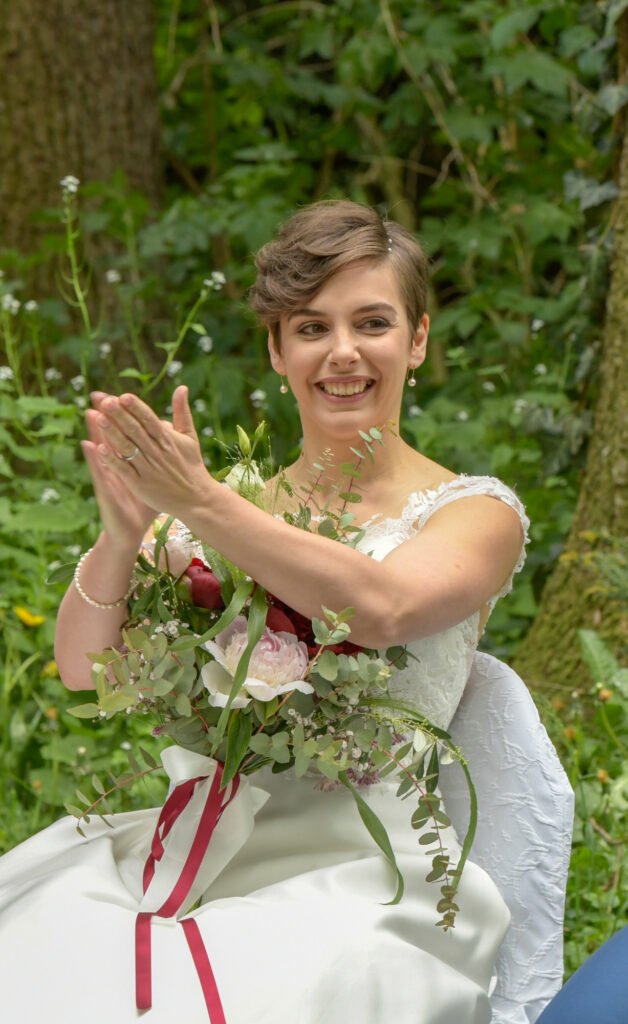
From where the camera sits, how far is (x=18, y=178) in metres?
5.06

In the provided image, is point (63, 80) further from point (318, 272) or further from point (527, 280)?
point (318, 272)

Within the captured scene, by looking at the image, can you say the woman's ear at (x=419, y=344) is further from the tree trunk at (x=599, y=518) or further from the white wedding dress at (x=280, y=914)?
the tree trunk at (x=599, y=518)

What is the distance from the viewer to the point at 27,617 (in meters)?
3.68

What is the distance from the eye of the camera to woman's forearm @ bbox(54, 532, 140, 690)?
1.94 m

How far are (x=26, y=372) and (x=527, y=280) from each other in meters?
2.08

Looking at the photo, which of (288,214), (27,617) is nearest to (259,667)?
(27,617)

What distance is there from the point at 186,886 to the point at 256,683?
0.34m

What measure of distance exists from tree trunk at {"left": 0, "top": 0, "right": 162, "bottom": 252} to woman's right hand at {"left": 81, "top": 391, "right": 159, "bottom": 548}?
11.1ft

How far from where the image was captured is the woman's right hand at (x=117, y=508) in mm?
1793

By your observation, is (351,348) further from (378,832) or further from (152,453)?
(378,832)

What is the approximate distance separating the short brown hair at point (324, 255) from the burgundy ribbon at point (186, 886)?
0.78 meters

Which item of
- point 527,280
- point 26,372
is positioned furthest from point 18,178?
point 527,280

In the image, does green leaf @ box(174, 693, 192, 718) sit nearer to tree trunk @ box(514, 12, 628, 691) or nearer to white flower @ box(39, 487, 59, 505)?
tree trunk @ box(514, 12, 628, 691)

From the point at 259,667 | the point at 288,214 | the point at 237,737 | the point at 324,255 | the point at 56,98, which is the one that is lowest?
the point at 237,737
